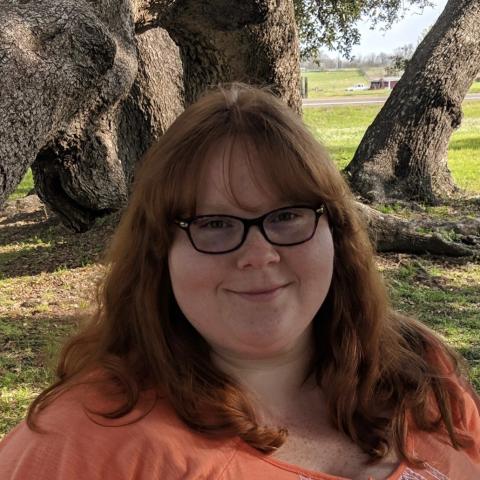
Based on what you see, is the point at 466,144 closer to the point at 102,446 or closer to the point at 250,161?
the point at 250,161

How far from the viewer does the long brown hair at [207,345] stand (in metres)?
1.45

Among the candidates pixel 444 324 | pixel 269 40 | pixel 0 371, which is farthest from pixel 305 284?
pixel 269 40

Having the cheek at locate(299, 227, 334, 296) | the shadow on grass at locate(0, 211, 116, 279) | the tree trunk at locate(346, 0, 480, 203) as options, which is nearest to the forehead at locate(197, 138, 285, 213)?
the cheek at locate(299, 227, 334, 296)

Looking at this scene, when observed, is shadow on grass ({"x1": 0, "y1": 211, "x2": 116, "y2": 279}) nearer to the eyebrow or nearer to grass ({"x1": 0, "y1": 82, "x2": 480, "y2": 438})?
grass ({"x1": 0, "y1": 82, "x2": 480, "y2": 438})

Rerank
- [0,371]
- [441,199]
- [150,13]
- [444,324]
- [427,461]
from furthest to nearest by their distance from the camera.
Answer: [441,199] < [150,13] < [444,324] < [0,371] < [427,461]

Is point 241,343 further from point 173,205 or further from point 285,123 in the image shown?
point 285,123

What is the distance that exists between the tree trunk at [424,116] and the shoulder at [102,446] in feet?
23.5

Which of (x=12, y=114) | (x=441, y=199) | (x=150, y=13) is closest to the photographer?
(x=12, y=114)

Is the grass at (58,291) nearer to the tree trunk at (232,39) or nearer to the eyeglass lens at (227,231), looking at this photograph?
the tree trunk at (232,39)

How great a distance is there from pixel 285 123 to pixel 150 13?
177 inches

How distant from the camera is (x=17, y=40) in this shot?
3.57 m

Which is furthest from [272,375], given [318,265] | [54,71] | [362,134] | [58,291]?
[362,134]

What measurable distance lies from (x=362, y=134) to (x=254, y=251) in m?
18.2

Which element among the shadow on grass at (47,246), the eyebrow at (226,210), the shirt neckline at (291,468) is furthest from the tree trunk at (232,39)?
the shirt neckline at (291,468)
